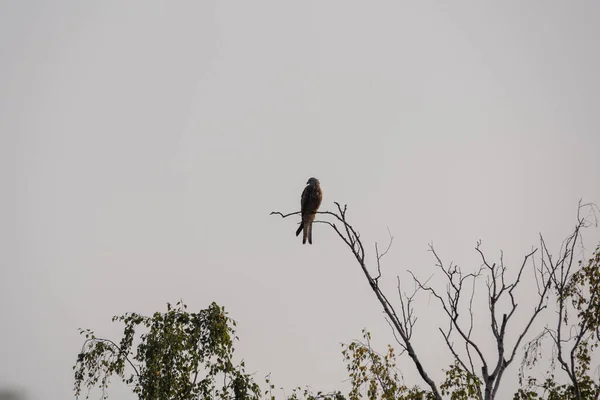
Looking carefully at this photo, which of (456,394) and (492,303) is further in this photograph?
(456,394)

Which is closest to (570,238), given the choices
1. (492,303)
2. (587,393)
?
(492,303)

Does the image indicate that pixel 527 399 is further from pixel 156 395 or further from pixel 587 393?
pixel 156 395

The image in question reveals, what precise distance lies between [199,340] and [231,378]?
797 millimetres

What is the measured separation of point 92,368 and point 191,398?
162cm

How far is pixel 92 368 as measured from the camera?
10727mm

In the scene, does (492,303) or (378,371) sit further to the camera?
(378,371)

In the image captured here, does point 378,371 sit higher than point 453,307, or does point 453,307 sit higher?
point 378,371

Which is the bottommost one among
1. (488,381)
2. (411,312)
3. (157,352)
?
(488,381)

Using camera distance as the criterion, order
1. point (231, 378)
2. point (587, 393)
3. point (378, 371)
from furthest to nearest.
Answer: point (231, 378) < point (378, 371) < point (587, 393)

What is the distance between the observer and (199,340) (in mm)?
10977

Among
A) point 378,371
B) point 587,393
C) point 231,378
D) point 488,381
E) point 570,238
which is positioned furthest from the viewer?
point 231,378

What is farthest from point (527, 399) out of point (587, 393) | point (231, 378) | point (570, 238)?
point (231, 378)

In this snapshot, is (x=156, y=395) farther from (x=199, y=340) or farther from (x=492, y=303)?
(x=492, y=303)

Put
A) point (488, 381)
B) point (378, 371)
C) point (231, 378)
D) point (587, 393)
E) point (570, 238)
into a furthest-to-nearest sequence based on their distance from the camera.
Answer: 1. point (231, 378)
2. point (378, 371)
3. point (587, 393)
4. point (570, 238)
5. point (488, 381)
